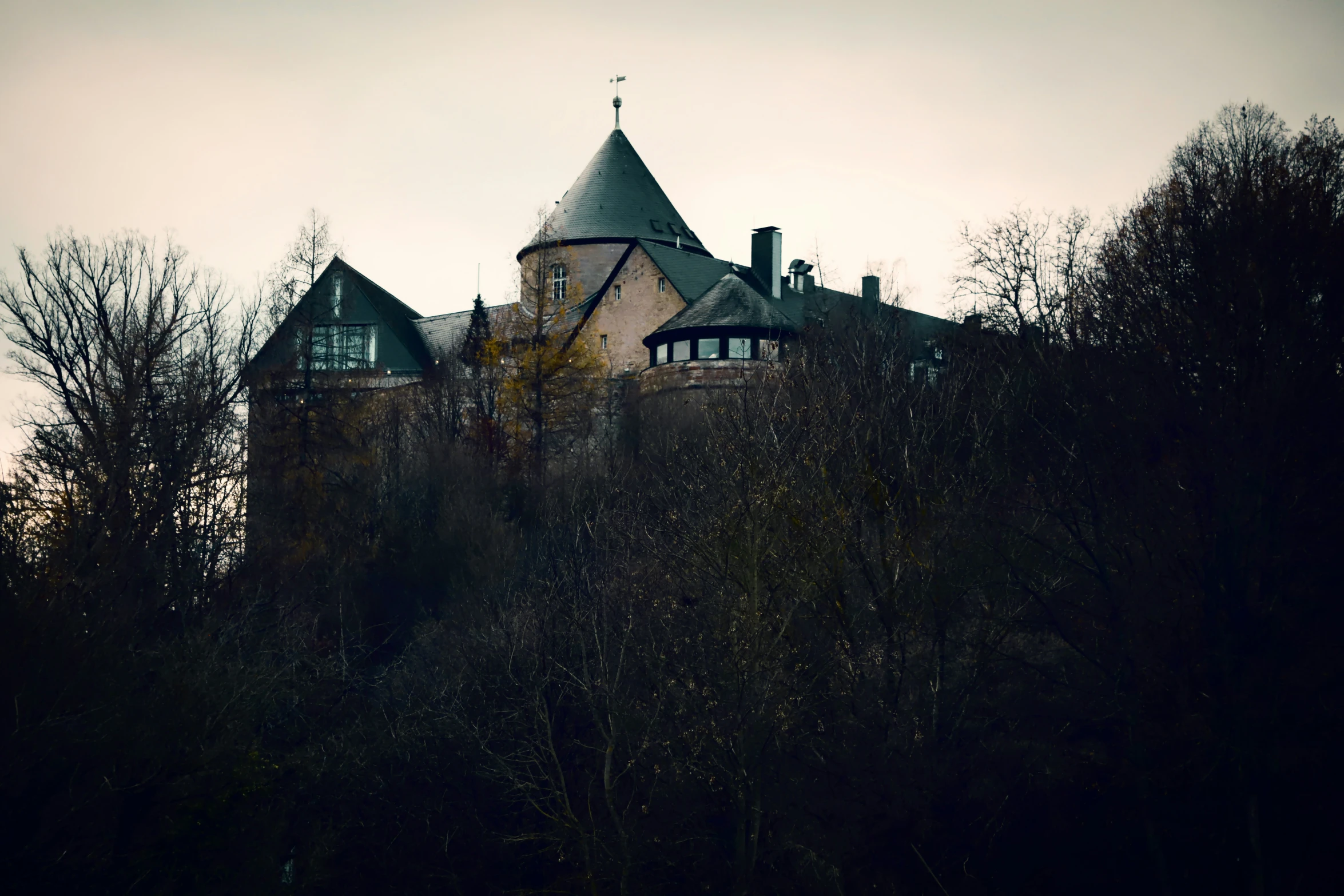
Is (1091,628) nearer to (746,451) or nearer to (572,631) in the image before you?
(746,451)

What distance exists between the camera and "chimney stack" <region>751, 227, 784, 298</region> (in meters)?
49.6

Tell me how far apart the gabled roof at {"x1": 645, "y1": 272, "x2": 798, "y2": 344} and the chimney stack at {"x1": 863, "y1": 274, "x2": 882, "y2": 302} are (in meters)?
6.37

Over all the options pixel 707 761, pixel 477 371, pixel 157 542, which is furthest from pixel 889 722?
pixel 477 371

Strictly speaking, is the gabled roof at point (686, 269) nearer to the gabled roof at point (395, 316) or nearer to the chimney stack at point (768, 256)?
the chimney stack at point (768, 256)

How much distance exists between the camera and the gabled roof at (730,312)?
129 ft

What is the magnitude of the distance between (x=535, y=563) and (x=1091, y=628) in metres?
14.0

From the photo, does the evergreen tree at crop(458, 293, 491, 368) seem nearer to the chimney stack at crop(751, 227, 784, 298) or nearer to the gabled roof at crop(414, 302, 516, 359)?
the gabled roof at crop(414, 302, 516, 359)

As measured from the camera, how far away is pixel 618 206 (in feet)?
172

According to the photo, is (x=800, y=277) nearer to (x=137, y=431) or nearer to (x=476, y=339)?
(x=476, y=339)

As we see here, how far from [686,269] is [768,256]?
5.13 m

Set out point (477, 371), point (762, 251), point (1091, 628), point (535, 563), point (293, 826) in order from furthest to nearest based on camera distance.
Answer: point (762, 251) < point (477, 371) < point (535, 563) < point (293, 826) < point (1091, 628)

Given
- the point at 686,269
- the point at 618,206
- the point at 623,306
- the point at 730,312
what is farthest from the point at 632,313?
the point at 618,206

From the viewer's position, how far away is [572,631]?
23.1 m

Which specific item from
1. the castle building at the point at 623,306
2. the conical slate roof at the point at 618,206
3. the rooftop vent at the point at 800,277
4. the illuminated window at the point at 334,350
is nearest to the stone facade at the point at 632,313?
the castle building at the point at 623,306
